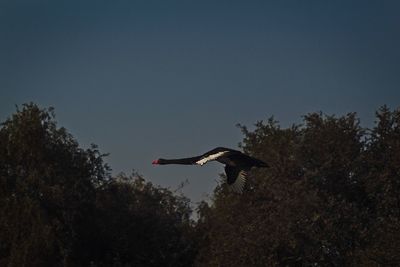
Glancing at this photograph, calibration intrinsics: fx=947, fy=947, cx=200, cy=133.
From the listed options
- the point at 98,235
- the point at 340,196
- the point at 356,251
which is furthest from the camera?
the point at 98,235

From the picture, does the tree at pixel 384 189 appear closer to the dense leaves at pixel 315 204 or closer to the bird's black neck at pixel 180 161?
the dense leaves at pixel 315 204

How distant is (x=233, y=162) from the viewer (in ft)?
98.0

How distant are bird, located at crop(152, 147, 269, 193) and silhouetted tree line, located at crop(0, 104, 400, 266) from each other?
11183 mm

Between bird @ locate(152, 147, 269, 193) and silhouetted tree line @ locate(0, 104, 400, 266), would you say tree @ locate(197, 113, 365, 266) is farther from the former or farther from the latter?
bird @ locate(152, 147, 269, 193)

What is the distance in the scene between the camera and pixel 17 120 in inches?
1825

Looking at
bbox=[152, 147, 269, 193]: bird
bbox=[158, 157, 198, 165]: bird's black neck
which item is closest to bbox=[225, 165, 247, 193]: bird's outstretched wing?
bbox=[152, 147, 269, 193]: bird

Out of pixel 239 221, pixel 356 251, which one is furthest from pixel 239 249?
pixel 356 251

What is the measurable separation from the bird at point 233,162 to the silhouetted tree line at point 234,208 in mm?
11183

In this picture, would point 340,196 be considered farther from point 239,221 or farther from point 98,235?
point 98,235

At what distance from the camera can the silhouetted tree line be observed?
42406 mm

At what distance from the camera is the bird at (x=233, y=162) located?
92.3 feet

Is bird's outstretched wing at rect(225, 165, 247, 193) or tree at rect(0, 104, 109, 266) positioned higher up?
tree at rect(0, 104, 109, 266)

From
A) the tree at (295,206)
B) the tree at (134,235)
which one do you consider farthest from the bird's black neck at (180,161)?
the tree at (134,235)

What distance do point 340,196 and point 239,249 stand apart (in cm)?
544
